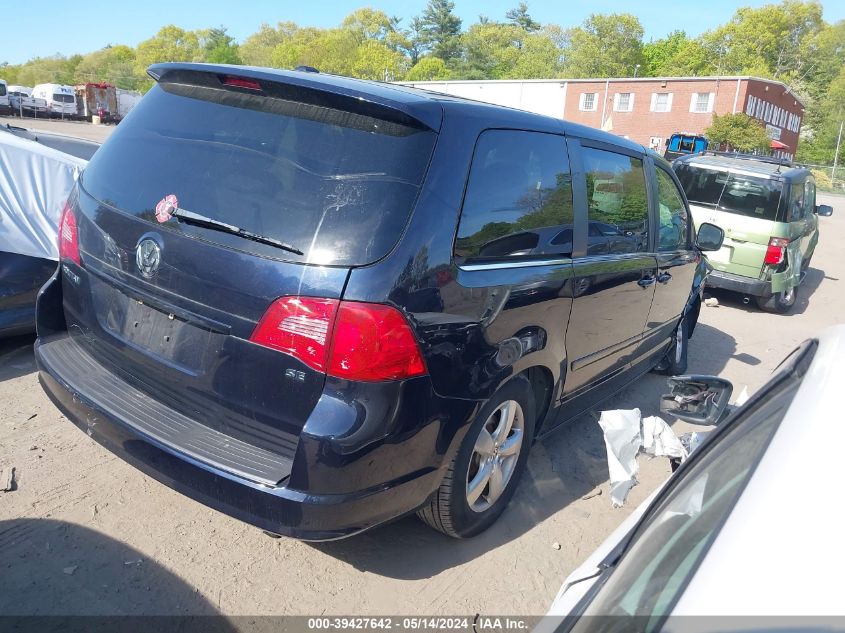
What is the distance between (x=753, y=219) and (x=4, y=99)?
1950 inches

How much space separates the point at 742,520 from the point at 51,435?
3812 mm

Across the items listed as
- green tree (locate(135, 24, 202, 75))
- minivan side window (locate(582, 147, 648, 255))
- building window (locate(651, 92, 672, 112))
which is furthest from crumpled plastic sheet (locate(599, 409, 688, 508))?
green tree (locate(135, 24, 202, 75))

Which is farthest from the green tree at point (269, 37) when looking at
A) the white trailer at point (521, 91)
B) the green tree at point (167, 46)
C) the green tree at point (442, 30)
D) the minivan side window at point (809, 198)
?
the minivan side window at point (809, 198)

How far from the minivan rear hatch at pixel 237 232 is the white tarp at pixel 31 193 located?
2151 mm

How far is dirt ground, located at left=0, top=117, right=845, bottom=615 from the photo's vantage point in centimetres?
268

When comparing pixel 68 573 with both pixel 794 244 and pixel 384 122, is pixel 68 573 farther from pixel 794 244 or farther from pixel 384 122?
pixel 794 244

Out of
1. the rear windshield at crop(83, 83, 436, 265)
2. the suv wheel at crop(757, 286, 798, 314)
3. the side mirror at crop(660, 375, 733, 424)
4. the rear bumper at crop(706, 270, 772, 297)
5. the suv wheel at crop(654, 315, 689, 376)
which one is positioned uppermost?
the rear windshield at crop(83, 83, 436, 265)

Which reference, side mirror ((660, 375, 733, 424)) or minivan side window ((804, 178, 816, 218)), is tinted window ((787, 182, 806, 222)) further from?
side mirror ((660, 375, 733, 424))

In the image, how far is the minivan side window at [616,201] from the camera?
3762mm

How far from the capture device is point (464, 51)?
310 ft

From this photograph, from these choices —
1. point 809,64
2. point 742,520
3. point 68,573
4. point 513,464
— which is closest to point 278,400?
point 68,573

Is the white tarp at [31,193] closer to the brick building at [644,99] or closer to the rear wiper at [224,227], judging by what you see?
the rear wiper at [224,227]

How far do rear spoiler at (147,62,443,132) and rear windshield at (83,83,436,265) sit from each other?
0.02 meters

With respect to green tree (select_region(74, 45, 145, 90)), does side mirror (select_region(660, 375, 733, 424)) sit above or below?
below
